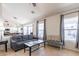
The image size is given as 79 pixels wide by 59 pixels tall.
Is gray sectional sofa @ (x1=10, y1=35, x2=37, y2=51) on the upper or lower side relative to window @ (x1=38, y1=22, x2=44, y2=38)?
lower

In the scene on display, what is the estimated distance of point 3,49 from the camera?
3568 mm

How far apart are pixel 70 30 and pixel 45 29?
5.51ft

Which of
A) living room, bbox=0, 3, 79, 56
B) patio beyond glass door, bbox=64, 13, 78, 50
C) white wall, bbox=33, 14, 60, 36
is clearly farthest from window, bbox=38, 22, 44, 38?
patio beyond glass door, bbox=64, 13, 78, 50

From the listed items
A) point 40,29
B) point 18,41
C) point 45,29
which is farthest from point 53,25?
point 18,41

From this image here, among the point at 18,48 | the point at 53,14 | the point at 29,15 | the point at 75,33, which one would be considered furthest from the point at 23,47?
the point at 75,33

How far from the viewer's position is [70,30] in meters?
3.08

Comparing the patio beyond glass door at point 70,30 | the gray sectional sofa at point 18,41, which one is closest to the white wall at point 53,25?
the patio beyond glass door at point 70,30

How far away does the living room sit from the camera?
299 cm

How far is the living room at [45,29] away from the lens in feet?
9.82

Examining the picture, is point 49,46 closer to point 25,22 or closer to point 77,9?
point 25,22

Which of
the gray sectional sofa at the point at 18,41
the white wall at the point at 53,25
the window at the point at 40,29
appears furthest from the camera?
the window at the point at 40,29

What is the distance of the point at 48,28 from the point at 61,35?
1.11 meters

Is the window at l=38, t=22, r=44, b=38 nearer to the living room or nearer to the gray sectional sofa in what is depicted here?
the living room

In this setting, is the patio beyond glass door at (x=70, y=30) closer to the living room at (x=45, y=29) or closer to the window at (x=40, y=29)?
the living room at (x=45, y=29)
